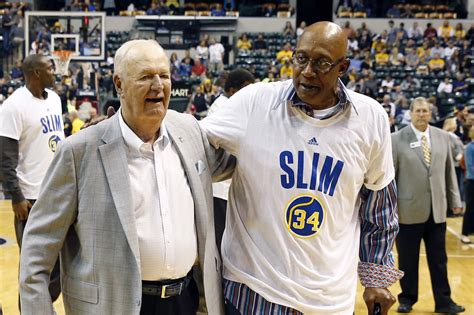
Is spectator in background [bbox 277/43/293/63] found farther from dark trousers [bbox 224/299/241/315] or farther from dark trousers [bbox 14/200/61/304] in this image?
dark trousers [bbox 224/299/241/315]

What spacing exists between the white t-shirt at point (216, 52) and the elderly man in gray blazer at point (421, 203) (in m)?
15.8

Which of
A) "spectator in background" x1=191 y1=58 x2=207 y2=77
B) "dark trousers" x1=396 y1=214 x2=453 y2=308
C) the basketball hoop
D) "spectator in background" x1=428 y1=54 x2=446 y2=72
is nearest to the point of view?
"dark trousers" x1=396 y1=214 x2=453 y2=308

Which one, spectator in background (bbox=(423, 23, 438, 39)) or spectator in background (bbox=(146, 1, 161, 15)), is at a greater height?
spectator in background (bbox=(146, 1, 161, 15))

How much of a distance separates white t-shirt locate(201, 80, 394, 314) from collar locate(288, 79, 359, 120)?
0.02 metres

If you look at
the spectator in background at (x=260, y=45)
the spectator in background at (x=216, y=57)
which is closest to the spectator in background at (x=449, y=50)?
the spectator in background at (x=260, y=45)

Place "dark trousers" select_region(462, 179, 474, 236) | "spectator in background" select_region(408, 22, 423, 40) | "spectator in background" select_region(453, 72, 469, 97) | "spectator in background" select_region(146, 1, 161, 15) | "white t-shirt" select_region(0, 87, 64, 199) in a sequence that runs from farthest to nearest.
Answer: "spectator in background" select_region(146, 1, 161, 15), "spectator in background" select_region(408, 22, 423, 40), "spectator in background" select_region(453, 72, 469, 97), "dark trousers" select_region(462, 179, 474, 236), "white t-shirt" select_region(0, 87, 64, 199)

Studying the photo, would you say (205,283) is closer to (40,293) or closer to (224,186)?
(40,293)

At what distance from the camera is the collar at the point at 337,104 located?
2.59 m

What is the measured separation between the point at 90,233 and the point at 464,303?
15.8 feet

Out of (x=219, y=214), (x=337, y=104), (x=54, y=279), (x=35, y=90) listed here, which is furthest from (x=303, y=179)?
(x=35, y=90)

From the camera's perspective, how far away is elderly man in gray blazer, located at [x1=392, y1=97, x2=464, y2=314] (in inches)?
235

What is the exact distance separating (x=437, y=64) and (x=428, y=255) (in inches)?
593

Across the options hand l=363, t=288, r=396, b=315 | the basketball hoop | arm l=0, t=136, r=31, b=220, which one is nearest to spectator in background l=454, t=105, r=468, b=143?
the basketball hoop

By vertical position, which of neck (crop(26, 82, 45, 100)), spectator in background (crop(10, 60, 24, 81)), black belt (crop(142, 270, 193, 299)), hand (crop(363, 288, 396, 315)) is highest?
neck (crop(26, 82, 45, 100))
